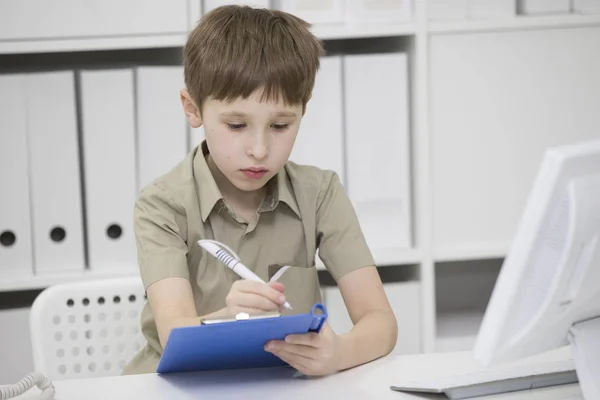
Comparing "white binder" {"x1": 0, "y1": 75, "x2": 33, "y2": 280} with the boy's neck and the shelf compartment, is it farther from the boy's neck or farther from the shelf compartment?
the shelf compartment

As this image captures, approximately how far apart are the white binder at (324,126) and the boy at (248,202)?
18.3 inches

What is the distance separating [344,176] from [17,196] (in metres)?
0.64

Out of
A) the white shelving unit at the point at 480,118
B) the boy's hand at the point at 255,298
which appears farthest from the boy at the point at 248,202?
the white shelving unit at the point at 480,118

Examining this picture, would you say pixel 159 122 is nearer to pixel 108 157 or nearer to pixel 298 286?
pixel 108 157

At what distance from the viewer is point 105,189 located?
5.87 feet

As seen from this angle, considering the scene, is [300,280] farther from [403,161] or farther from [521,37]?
[521,37]

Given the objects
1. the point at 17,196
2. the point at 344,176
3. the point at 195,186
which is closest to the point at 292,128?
the point at 195,186

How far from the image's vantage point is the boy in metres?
1.18

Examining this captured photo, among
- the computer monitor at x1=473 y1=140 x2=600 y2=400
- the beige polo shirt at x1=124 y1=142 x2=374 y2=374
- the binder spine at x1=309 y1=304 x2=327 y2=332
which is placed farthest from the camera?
the beige polo shirt at x1=124 y1=142 x2=374 y2=374

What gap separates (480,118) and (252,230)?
778 millimetres

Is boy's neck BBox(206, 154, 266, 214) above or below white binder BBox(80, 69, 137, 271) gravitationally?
below

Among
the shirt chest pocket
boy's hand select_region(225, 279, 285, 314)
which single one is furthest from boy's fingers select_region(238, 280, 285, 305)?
the shirt chest pocket

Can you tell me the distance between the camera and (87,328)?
1.37 m

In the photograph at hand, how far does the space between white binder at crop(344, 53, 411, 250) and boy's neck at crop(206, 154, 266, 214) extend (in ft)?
1.77
